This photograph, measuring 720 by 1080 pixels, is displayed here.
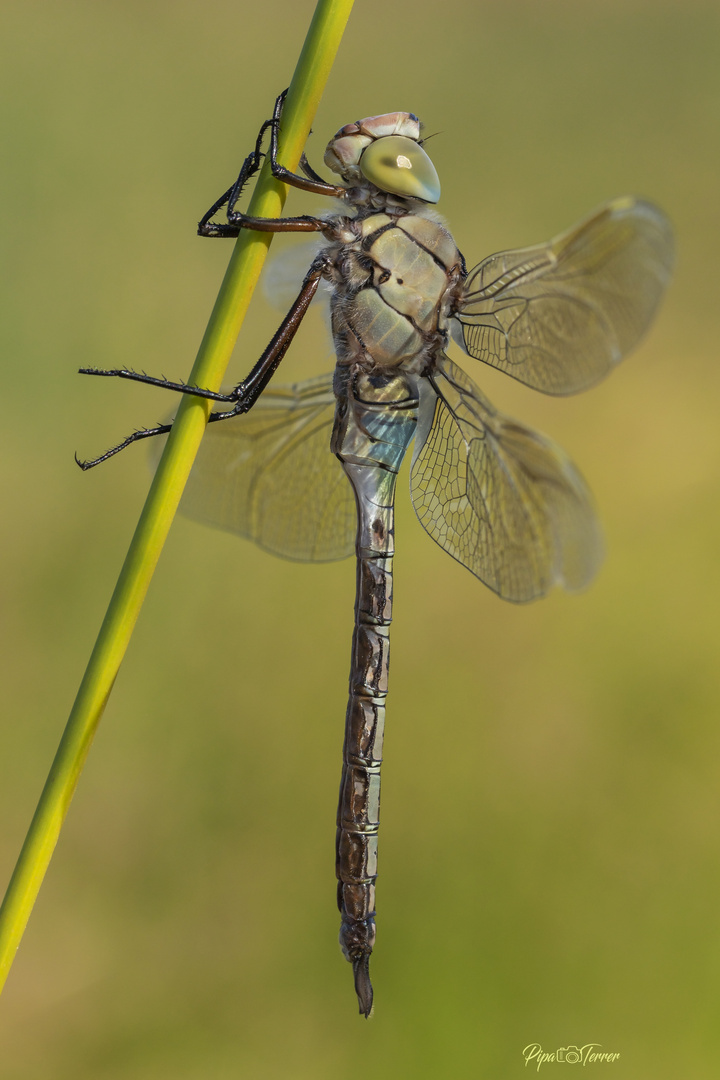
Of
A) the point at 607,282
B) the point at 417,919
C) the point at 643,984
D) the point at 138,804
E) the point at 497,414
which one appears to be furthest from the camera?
the point at 138,804

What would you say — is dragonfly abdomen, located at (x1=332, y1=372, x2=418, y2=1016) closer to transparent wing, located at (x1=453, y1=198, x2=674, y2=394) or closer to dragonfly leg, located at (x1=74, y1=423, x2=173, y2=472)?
transparent wing, located at (x1=453, y1=198, x2=674, y2=394)

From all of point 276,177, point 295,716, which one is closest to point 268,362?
point 276,177

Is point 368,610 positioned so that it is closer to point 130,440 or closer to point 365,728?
point 365,728

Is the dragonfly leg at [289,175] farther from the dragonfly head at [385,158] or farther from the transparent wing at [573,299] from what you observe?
the transparent wing at [573,299]

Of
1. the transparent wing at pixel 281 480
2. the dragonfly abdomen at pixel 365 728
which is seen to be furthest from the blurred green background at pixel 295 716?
the dragonfly abdomen at pixel 365 728

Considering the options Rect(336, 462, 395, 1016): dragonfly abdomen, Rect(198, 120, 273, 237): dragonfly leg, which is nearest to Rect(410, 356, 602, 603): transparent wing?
Rect(336, 462, 395, 1016): dragonfly abdomen

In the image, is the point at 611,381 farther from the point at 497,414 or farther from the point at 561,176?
the point at 497,414

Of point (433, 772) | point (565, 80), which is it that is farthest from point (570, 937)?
point (565, 80)
